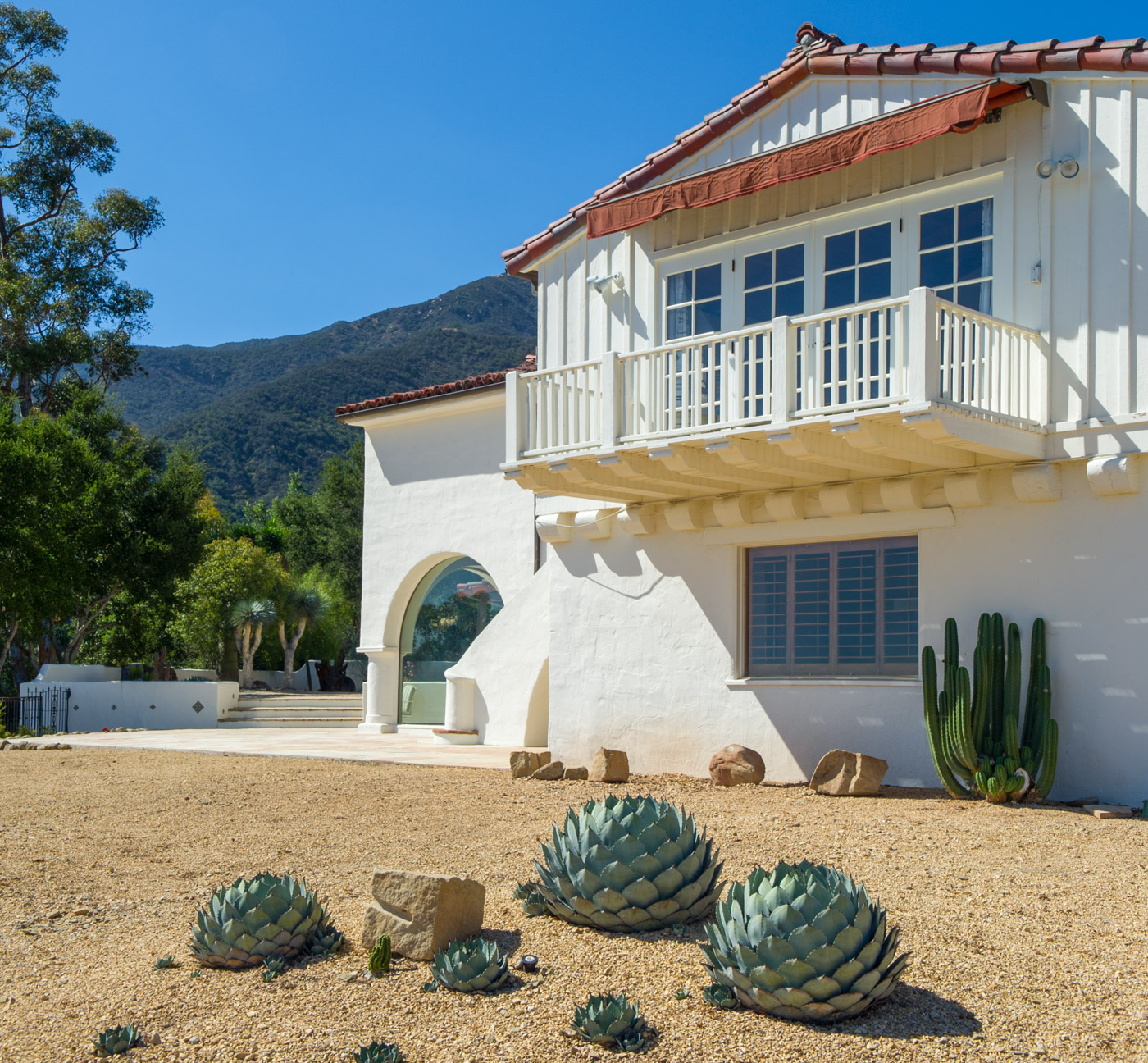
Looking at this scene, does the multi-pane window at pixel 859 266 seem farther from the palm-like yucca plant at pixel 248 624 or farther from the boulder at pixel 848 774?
the palm-like yucca plant at pixel 248 624

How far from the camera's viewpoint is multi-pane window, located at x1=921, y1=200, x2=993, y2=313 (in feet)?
35.0

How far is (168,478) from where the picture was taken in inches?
1025

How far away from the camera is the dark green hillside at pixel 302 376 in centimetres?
7544

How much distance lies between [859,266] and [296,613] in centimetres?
2750

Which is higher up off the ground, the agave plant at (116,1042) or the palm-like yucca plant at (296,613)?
the palm-like yucca plant at (296,613)

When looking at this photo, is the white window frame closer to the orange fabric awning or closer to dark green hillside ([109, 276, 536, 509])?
the orange fabric awning

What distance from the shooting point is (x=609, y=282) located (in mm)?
13328

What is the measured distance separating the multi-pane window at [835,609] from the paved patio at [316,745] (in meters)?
3.46

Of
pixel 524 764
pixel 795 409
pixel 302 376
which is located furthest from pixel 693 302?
pixel 302 376

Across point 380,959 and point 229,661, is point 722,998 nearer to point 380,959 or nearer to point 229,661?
point 380,959

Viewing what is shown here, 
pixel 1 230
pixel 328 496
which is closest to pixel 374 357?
pixel 328 496

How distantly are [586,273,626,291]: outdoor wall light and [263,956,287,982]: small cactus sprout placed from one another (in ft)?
31.4


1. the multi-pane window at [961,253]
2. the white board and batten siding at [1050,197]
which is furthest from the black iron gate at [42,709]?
the multi-pane window at [961,253]

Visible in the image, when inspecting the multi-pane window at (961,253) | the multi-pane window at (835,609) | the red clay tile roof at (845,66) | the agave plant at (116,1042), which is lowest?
the agave plant at (116,1042)
